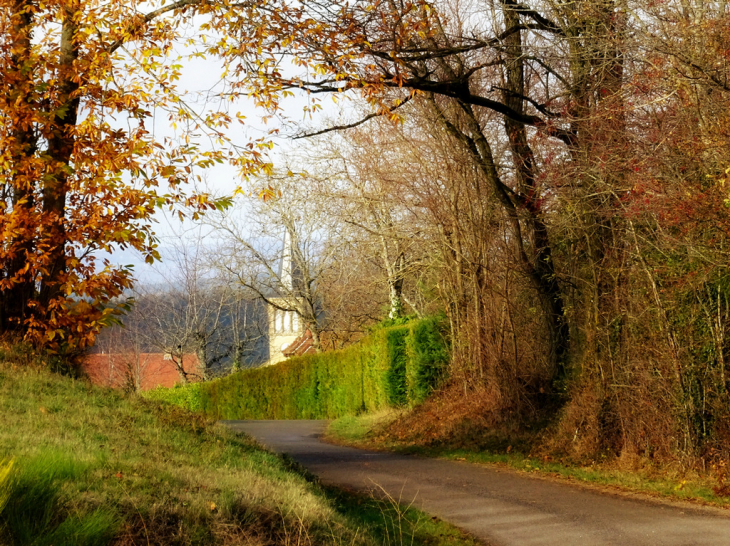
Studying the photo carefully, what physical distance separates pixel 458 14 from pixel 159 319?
30.8 m

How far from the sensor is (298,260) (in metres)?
34.0

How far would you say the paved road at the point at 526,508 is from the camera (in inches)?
294

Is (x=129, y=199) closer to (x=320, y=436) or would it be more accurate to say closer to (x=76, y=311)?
(x=76, y=311)

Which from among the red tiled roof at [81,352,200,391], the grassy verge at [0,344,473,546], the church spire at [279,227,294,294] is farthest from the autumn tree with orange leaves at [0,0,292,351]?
the red tiled roof at [81,352,200,391]

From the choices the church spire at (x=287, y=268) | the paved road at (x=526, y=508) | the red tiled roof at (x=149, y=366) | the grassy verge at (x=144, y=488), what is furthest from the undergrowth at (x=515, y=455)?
the red tiled roof at (x=149, y=366)

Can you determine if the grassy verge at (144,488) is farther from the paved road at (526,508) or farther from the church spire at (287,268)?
the church spire at (287,268)

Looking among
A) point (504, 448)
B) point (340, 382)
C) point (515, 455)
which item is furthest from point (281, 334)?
point (515, 455)

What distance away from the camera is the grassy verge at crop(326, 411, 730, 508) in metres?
9.95

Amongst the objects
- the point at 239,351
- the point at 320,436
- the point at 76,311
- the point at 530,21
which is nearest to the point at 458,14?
the point at 530,21

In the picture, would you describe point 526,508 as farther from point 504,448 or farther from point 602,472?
point 504,448

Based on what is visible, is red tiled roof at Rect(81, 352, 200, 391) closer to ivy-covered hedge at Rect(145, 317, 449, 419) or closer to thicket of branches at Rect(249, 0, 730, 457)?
ivy-covered hedge at Rect(145, 317, 449, 419)

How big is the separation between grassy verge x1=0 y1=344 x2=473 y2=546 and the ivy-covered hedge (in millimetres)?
4297

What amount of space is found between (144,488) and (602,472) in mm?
8013

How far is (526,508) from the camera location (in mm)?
9062
